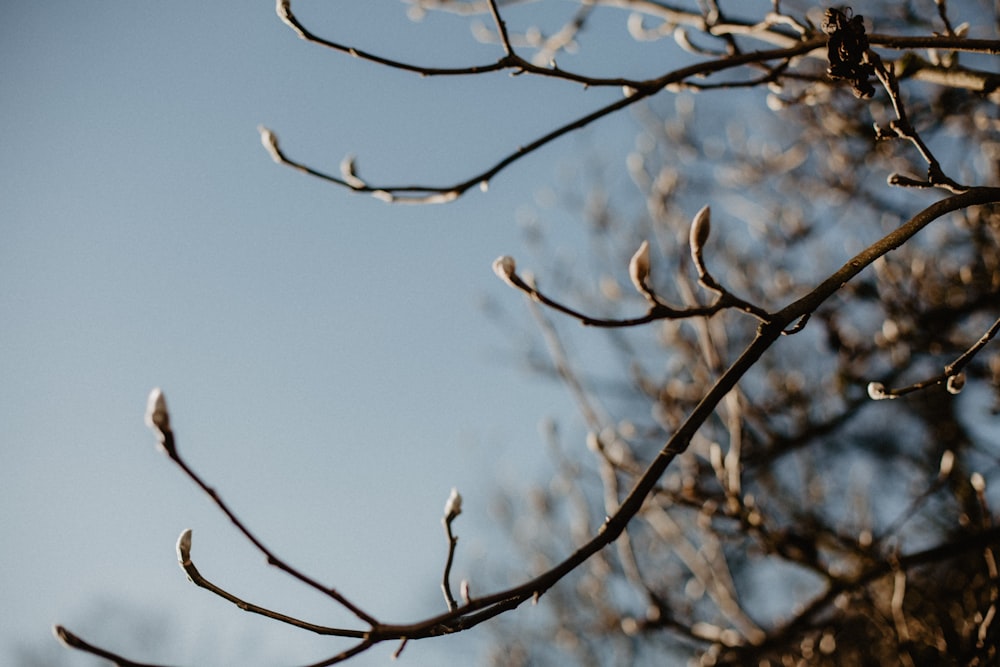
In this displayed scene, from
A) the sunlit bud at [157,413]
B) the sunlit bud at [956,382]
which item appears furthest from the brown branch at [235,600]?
the sunlit bud at [956,382]

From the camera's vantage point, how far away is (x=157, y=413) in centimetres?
98

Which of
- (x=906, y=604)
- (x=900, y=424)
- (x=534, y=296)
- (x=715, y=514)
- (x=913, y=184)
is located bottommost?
(x=534, y=296)

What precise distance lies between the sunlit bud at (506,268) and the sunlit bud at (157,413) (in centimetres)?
58

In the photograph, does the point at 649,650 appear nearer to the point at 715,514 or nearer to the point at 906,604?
Result: the point at 906,604

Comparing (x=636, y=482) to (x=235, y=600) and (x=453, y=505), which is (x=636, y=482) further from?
(x=235, y=600)

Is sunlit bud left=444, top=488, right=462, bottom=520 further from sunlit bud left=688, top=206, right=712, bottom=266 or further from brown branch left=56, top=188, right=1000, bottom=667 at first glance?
sunlit bud left=688, top=206, right=712, bottom=266

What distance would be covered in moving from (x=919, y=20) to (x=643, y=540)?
510 cm

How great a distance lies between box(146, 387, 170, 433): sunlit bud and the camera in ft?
3.21

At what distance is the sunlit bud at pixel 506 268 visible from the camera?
1.21 m

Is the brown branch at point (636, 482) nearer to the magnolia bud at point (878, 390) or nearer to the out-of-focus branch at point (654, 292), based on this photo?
the out-of-focus branch at point (654, 292)

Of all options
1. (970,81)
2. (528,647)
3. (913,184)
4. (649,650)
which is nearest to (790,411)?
(970,81)

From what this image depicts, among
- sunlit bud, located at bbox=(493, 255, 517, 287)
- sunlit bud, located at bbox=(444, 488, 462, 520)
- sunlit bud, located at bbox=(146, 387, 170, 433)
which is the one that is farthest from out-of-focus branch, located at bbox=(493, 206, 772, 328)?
sunlit bud, located at bbox=(146, 387, 170, 433)

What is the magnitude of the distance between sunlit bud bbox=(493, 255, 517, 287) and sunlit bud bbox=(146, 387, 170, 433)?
58 centimetres

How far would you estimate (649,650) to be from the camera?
667cm
